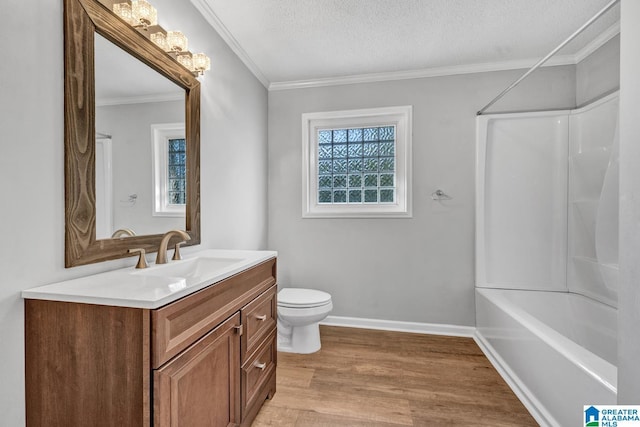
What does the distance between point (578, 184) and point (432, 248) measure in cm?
120

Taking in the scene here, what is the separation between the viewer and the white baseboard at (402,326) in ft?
8.29

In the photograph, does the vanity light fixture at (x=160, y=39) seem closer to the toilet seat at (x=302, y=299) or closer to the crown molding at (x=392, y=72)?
the crown molding at (x=392, y=72)

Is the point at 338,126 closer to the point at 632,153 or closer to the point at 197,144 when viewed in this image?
the point at 197,144

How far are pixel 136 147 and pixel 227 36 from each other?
1180 mm

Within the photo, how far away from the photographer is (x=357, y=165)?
9.11ft

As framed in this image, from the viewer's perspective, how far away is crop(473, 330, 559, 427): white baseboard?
1.47m

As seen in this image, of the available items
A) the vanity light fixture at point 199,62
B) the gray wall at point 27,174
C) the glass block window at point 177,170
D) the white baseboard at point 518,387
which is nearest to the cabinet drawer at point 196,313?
the gray wall at point 27,174

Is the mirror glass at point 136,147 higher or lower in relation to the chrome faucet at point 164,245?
higher

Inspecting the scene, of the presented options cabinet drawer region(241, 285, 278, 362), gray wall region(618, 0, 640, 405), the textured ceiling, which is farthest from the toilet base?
the textured ceiling

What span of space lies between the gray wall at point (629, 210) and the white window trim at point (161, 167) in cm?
189

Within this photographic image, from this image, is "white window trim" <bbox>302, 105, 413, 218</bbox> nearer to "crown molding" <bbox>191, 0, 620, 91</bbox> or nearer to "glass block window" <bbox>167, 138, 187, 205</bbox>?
"crown molding" <bbox>191, 0, 620, 91</bbox>

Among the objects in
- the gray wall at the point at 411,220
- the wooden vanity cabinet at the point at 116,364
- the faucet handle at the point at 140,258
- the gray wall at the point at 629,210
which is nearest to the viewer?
the wooden vanity cabinet at the point at 116,364

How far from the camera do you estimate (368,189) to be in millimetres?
2752

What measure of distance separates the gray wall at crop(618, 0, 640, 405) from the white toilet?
61.4 inches
